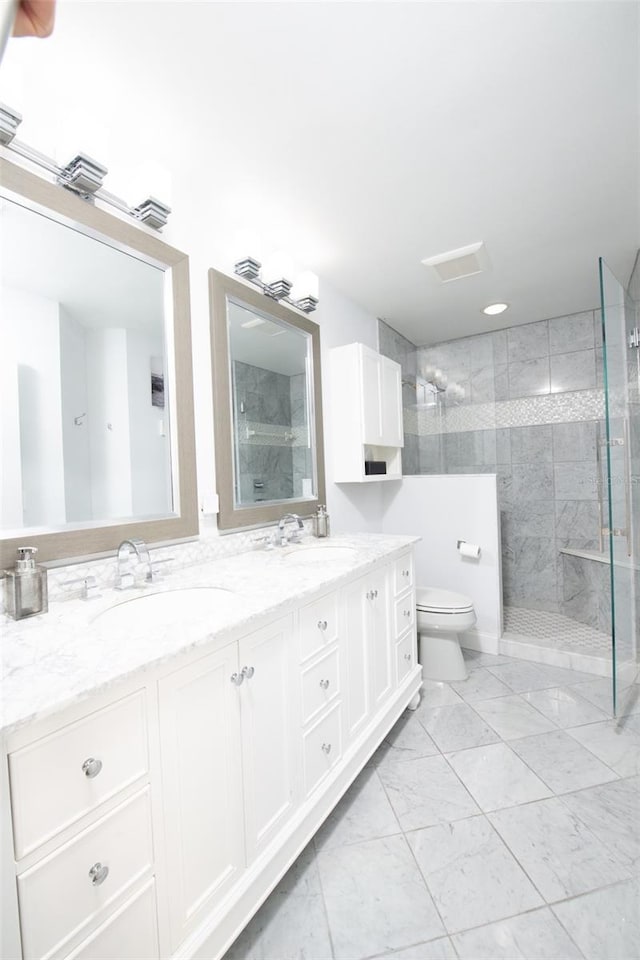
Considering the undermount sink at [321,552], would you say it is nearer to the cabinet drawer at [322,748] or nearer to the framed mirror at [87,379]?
the framed mirror at [87,379]

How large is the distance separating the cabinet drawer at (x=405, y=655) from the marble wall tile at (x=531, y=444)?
2.04m

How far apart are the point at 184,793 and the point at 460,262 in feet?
8.38

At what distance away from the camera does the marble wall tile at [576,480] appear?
315 centimetres

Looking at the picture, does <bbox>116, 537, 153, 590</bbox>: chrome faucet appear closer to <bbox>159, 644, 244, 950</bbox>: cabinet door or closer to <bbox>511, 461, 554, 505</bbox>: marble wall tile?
<bbox>159, 644, 244, 950</bbox>: cabinet door

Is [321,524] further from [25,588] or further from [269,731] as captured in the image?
[25,588]

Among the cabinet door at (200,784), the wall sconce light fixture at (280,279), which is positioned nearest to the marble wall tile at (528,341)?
the wall sconce light fixture at (280,279)

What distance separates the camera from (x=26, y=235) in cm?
113

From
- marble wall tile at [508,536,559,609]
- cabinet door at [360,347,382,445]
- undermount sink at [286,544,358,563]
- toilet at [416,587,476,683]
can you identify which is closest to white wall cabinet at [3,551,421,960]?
undermount sink at [286,544,358,563]

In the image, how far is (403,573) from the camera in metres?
1.98

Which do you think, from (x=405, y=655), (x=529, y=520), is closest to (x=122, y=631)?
(x=405, y=655)

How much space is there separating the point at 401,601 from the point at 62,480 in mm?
1468

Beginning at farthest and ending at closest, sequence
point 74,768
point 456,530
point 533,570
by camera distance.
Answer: point 533,570 → point 456,530 → point 74,768

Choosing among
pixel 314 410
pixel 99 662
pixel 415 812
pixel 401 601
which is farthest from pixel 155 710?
pixel 314 410

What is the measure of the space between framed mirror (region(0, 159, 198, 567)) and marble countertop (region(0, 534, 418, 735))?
208 mm
